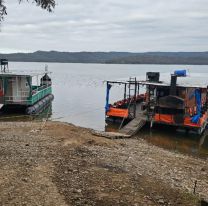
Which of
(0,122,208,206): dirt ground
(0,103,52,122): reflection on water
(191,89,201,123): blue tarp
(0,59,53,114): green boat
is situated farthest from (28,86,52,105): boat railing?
(0,122,208,206): dirt ground

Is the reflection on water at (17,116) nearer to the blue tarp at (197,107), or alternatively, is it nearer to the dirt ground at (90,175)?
the blue tarp at (197,107)

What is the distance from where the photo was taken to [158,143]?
2202cm

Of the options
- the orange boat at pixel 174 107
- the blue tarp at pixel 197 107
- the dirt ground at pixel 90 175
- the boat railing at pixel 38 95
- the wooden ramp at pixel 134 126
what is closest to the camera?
the dirt ground at pixel 90 175

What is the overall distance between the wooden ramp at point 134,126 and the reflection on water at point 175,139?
619 mm

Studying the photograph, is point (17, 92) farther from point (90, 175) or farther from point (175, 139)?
point (90, 175)

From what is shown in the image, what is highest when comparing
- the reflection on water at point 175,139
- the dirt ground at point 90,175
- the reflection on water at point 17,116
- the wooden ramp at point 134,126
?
the dirt ground at point 90,175

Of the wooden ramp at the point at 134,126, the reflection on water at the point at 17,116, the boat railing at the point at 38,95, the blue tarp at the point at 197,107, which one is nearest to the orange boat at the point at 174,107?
the blue tarp at the point at 197,107

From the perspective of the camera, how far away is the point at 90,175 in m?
10.5

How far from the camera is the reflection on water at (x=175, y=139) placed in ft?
68.9

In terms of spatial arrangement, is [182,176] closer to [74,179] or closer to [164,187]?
[164,187]

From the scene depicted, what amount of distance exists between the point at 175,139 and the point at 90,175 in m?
14.0

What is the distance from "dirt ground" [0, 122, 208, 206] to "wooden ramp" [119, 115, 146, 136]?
654 centimetres

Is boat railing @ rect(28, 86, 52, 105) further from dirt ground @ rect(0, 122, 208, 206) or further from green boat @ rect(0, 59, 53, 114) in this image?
dirt ground @ rect(0, 122, 208, 206)

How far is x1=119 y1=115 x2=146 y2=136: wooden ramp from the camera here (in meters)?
22.3
